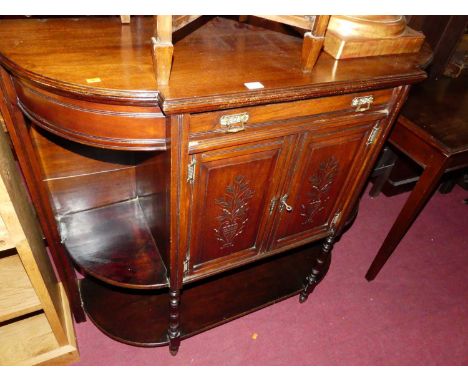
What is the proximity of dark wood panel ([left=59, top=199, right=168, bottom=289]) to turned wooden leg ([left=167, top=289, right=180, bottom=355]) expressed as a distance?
0.06m

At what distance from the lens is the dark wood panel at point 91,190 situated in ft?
4.98

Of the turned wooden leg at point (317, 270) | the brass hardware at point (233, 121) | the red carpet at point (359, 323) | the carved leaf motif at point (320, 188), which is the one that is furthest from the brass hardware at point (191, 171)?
the red carpet at point (359, 323)

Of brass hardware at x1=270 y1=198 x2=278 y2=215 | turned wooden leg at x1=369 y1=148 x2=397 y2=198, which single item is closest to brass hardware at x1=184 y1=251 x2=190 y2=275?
brass hardware at x1=270 y1=198 x2=278 y2=215

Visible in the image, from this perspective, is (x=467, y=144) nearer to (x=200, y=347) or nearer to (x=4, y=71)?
(x=200, y=347)

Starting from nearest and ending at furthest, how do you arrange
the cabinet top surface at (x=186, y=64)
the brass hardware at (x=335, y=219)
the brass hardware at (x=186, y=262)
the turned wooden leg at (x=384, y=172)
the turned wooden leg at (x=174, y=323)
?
the cabinet top surface at (x=186, y=64) → the brass hardware at (x=186, y=262) → the turned wooden leg at (x=174, y=323) → the brass hardware at (x=335, y=219) → the turned wooden leg at (x=384, y=172)

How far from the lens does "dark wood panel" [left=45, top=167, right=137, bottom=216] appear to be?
4.98ft

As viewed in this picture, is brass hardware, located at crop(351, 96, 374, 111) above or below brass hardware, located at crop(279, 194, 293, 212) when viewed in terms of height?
Answer: above

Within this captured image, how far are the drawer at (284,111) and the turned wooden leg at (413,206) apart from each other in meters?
0.53

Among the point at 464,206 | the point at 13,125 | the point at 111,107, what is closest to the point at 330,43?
the point at 111,107

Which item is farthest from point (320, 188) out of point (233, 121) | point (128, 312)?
point (128, 312)

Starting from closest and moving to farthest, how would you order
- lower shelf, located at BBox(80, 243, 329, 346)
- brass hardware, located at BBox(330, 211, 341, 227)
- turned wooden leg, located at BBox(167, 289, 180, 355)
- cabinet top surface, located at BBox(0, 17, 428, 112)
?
cabinet top surface, located at BBox(0, 17, 428, 112), turned wooden leg, located at BBox(167, 289, 180, 355), brass hardware, located at BBox(330, 211, 341, 227), lower shelf, located at BBox(80, 243, 329, 346)

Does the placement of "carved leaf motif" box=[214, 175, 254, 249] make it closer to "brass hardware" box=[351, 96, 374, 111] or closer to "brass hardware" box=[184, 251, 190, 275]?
"brass hardware" box=[184, 251, 190, 275]

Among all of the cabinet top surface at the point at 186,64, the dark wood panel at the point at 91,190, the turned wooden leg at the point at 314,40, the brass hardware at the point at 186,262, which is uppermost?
the turned wooden leg at the point at 314,40

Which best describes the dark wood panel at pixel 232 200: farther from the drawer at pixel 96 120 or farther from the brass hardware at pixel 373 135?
the brass hardware at pixel 373 135
